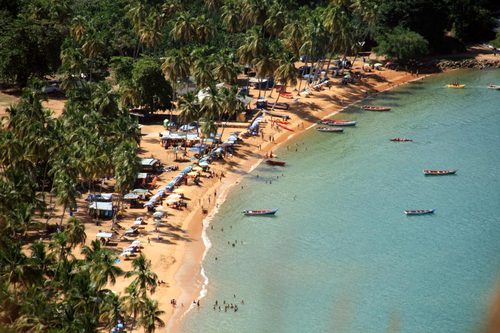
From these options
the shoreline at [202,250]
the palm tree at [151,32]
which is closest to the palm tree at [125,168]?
the shoreline at [202,250]

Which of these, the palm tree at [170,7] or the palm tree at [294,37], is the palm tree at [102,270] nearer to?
the palm tree at [294,37]

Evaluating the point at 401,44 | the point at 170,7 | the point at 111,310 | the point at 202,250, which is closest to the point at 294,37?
the point at 401,44

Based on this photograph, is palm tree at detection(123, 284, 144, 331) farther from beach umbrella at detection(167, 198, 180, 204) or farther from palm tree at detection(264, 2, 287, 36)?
palm tree at detection(264, 2, 287, 36)

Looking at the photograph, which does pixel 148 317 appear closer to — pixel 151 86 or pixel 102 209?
pixel 102 209

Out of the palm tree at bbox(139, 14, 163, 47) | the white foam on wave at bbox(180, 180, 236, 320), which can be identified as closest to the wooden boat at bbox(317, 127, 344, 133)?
the white foam on wave at bbox(180, 180, 236, 320)

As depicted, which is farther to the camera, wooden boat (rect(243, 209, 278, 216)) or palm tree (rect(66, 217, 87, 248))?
wooden boat (rect(243, 209, 278, 216))

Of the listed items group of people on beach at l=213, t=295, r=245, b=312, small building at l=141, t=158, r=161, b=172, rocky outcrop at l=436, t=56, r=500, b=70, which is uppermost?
rocky outcrop at l=436, t=56, r=500, b=70
